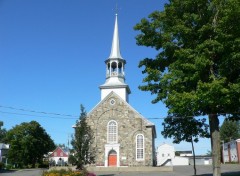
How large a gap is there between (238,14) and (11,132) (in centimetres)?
5748

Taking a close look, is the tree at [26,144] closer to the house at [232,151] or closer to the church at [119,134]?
the church at [119,134]

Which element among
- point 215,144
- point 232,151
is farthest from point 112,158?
point 232,151

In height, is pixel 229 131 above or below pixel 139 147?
above

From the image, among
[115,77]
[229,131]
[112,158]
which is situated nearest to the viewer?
[112,158]

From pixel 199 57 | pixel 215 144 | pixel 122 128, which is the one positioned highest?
pixel 199 57

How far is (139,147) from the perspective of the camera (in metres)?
45.1

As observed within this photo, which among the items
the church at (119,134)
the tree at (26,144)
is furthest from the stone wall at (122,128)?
the tree at (26,144)

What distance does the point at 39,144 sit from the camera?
225ft

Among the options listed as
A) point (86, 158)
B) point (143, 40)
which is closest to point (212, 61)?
point (143, 40)

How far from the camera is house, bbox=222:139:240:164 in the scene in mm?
65375

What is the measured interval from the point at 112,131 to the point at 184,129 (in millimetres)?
21336

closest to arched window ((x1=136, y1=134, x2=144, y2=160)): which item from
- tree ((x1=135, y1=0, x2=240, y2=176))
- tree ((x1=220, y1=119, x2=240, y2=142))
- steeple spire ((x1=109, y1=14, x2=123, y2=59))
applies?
steeple spire ((x1=109, y1=14, x2=123, y2=59))

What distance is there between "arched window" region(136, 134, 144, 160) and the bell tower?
719 cm

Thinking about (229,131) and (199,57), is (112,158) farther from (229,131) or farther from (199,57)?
(229,131)
